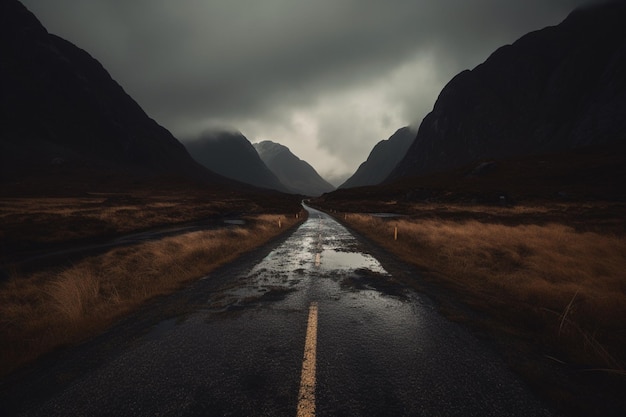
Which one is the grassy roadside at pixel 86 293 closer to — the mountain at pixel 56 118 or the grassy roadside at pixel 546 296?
the grassy roadside at pixel 546 296

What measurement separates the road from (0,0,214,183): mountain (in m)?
129

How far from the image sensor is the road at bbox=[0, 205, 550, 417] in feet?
10.2

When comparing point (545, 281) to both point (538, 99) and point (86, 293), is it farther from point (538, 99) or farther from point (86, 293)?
point (538, 99)

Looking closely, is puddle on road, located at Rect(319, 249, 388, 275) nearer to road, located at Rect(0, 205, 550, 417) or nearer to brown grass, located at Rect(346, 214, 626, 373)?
brown grass, located at Rect(346, 214, 626, 373)

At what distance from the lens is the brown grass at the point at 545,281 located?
4.74 m

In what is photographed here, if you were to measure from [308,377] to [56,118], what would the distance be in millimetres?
192225

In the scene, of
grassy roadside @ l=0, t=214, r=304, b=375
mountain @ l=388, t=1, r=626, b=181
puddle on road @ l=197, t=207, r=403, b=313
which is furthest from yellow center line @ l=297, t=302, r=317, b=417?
mountain @ l=388, t=1, r=626, b=181

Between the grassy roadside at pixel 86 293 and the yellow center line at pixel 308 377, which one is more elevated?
the yellow center line at pixel 308 377

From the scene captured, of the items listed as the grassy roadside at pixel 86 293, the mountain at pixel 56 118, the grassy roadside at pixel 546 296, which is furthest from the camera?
the mountain at pixel 56 118

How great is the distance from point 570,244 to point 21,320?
18.6 meters

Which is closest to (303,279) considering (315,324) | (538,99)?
(315,324)

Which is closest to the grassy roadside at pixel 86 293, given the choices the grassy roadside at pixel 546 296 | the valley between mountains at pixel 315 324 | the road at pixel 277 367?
the valley between mountains at pixel 315 324

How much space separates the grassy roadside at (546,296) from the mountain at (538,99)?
10768 centimetres

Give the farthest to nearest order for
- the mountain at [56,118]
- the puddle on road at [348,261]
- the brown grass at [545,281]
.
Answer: the mountain at [56,118]
the puddle on road at [348,261]
the brown grass at [545,281]
